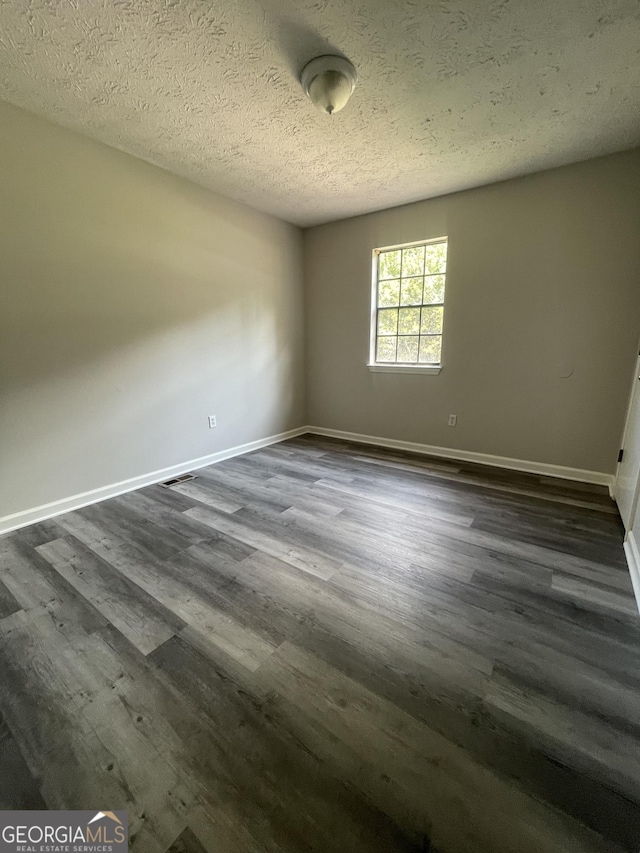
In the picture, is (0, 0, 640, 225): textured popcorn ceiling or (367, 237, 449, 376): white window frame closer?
(0, 0, 640, 225): textured popcorn ceiling

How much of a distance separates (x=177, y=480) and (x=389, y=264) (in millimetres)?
3149

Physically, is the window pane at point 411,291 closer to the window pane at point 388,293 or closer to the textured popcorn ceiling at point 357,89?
the window pane at point 388,293

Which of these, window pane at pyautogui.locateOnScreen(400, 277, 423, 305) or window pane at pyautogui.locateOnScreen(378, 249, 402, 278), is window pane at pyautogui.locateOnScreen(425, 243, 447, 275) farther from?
window pane at pyautogui.locateOnScreen(378, 249, 402, 278)

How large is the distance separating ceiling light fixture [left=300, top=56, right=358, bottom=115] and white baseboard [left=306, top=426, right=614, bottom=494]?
116 inches

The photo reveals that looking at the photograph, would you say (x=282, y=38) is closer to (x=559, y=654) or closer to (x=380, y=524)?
(x=380, y=524)

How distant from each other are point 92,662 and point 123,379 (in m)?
2.03

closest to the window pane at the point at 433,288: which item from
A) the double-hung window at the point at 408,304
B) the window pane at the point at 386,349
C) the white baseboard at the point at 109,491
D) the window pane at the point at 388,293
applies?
the double-hung window at the point at 408,304

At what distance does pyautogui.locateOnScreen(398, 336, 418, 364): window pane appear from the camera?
366cm

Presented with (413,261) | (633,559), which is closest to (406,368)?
(413,261)

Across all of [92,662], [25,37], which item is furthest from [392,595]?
[25,37]

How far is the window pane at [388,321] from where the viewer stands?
375 centimetres

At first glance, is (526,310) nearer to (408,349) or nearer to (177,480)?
(408,349)

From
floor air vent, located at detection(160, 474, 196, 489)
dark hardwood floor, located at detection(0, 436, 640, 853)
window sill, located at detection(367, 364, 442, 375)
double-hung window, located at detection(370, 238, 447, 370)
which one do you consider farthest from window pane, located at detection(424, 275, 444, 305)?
floor air vent, located at detection(160, 474, 196, 489)

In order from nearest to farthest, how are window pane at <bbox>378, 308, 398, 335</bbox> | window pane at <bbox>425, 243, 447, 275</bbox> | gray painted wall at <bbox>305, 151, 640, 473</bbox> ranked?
1. gray painted wall at <bbox>305, 151, 640, 473</bbox>
2. window pane at <bbox>425, 243, 447, 275</bbox>
3. window pane at <bbox>378, 308, 398, 335</bbox>
